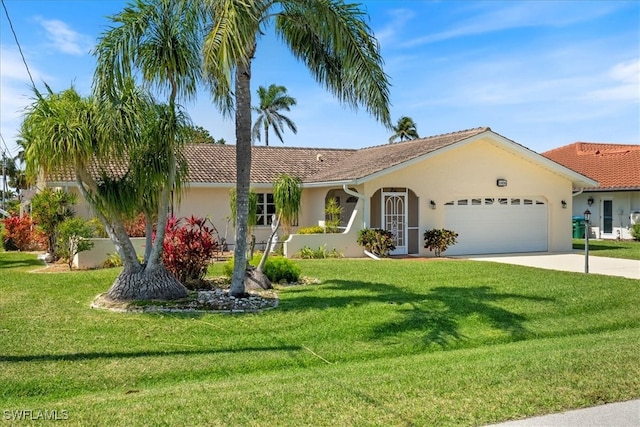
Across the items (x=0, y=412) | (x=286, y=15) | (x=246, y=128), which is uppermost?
(x=286, y=15)

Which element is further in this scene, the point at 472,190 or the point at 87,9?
the point at 472,190

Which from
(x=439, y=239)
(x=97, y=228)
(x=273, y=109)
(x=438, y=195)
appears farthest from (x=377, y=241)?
(x=273, y=109)

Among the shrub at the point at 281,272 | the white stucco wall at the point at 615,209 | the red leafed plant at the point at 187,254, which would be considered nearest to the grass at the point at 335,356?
the shrub at the point at 281,272

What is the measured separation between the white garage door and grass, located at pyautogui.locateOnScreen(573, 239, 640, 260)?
7.65 ft

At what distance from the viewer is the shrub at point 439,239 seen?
20203mm

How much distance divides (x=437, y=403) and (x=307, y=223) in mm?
19501

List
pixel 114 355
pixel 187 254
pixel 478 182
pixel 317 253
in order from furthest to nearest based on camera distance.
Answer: pixel 478 182, pixel 317 253, pixel 187 254, pixel 114 355

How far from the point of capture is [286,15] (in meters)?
10.9

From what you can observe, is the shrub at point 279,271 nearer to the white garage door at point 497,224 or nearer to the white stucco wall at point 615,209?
the white garage door at point 497,224

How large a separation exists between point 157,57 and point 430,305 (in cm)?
714

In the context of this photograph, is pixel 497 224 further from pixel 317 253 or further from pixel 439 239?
pixel 317 253

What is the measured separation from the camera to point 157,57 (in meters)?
10.5

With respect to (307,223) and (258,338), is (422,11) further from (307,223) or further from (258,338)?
(307,223)

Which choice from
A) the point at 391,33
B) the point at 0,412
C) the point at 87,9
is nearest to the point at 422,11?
the point at 391,33
